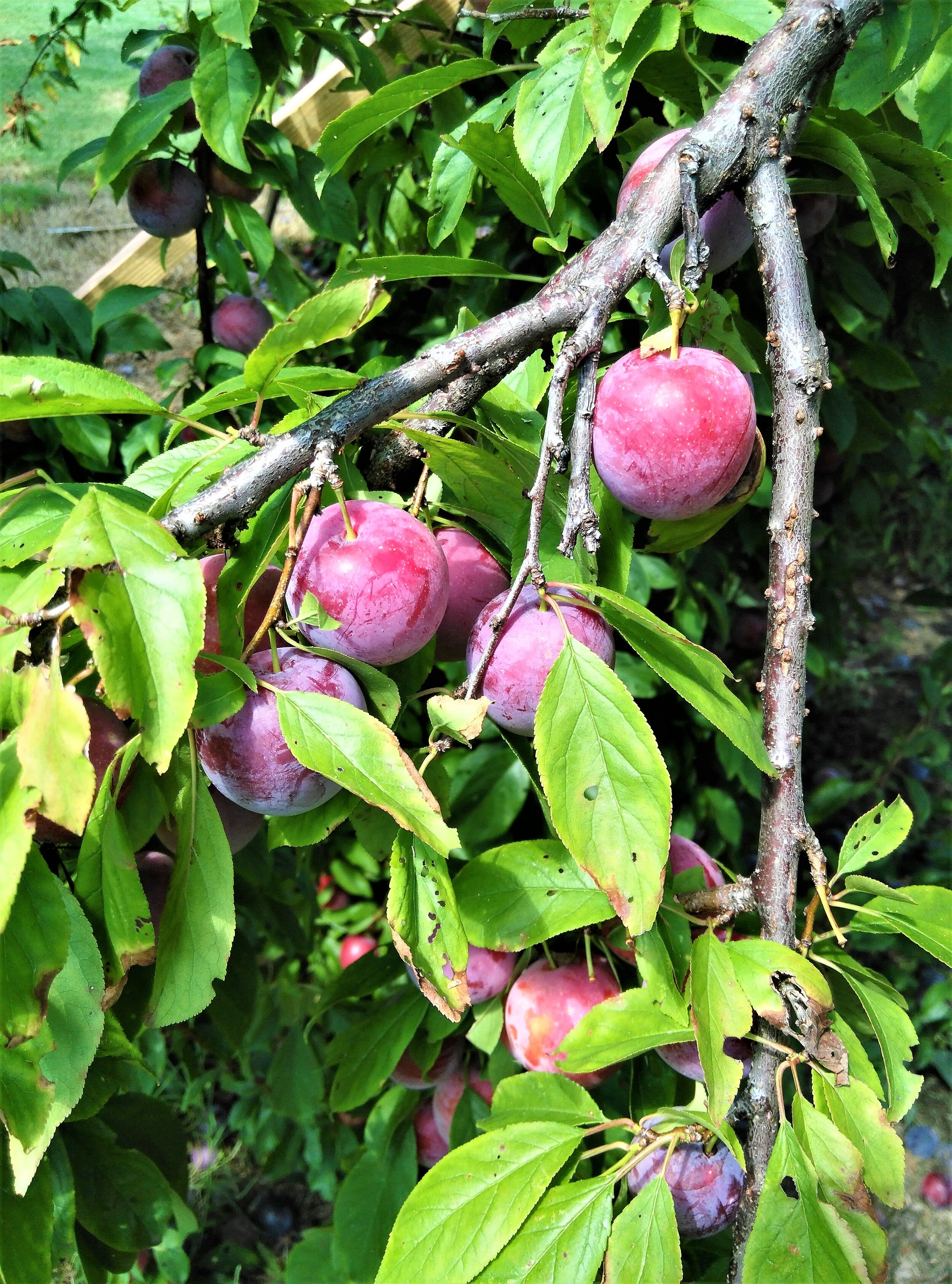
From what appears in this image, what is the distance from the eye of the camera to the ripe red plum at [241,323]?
1460 mm

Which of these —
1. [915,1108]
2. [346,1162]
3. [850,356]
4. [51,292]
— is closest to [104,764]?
[51,292]

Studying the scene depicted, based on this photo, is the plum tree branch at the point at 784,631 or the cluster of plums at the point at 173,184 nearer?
the plum tree branch at the point at 784,631

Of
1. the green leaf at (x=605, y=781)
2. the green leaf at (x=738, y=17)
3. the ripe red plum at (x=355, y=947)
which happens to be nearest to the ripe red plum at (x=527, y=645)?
the green leaf at (x=605, y=781)

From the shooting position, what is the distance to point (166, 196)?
4.34 ft

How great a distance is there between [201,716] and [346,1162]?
1.21 meters

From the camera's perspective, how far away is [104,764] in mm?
541

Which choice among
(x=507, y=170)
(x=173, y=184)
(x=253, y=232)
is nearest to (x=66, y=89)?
(x=173, y=184)

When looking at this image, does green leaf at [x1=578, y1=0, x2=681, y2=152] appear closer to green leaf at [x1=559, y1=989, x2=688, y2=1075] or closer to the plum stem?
the plum stem

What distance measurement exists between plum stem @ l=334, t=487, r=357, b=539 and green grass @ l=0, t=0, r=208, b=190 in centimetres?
166

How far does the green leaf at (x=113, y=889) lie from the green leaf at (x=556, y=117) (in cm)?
53

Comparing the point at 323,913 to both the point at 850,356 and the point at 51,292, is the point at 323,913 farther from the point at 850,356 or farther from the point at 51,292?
the point at 850,356

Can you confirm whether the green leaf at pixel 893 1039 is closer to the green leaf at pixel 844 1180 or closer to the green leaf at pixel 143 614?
the green leaf at pixel 844 1180

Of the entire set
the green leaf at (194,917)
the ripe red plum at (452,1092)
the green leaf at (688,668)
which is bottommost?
the ripe red plum at (452,1092)

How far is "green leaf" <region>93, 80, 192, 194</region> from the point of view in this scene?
3.62ft
